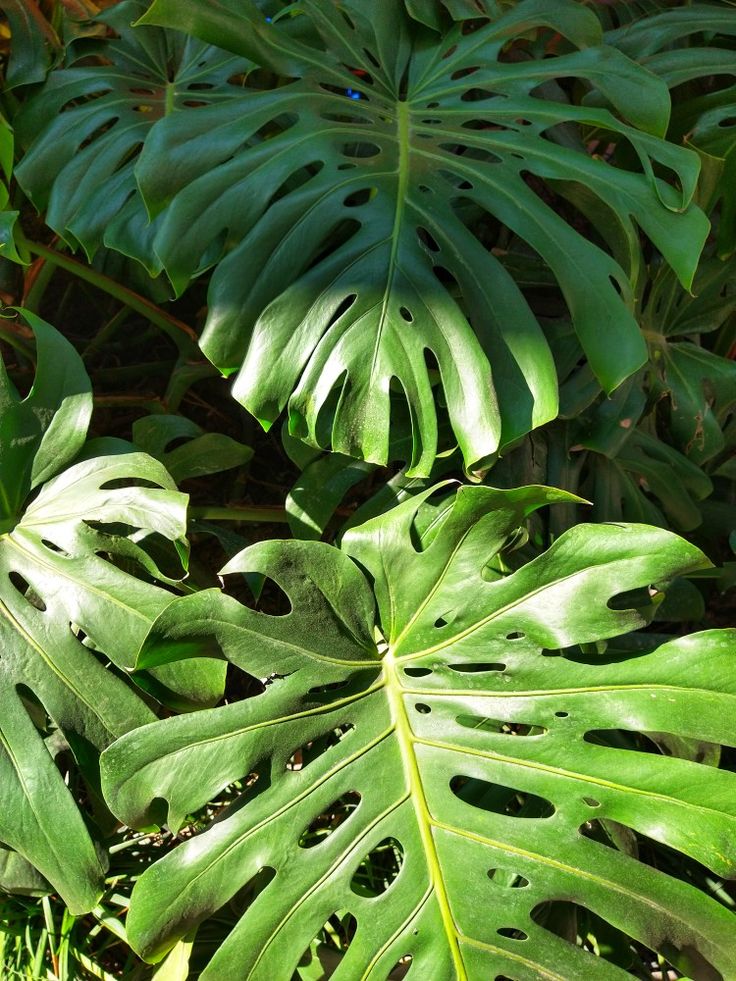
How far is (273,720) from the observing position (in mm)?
956

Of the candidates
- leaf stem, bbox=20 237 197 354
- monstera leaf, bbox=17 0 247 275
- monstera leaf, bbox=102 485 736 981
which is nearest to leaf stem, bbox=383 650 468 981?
monstera leaf, bbox=102 485 736 981

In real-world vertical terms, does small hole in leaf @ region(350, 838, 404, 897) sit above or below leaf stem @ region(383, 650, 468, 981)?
below

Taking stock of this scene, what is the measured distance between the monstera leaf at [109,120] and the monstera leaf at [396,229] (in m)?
0.14

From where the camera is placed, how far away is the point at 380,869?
1532mm

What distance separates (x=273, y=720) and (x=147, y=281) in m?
Answer: 0.90

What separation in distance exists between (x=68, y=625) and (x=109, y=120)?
82 cm

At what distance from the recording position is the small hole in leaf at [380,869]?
147 cm

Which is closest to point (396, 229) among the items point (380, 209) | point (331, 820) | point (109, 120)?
point (380, 209)

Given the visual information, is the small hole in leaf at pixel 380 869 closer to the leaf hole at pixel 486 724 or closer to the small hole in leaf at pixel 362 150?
the leaf hole at pixel 486 724

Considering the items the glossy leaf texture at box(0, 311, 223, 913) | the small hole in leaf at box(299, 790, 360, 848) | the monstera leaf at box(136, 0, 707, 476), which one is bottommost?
the small hole in leaf at box(299, 790, 360, 848)

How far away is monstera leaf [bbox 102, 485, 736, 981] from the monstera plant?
0.16m

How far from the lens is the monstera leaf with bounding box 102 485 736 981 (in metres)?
0.88

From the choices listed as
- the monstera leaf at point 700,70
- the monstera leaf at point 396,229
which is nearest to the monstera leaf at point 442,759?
the monstera leaf at point 396,229

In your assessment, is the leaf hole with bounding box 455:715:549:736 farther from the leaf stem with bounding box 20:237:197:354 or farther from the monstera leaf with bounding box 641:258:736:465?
the leaf stem with bounding box 20:237:197:354
